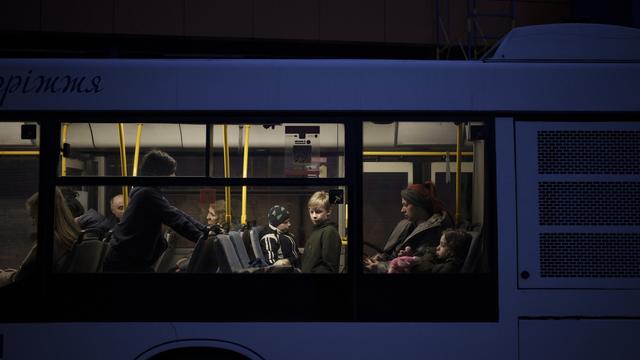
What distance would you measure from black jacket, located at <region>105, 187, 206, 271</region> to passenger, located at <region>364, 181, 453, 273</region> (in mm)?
1291

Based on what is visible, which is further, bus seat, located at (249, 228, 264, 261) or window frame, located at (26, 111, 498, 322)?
bus seat, located at (249, 228, 264, 261)

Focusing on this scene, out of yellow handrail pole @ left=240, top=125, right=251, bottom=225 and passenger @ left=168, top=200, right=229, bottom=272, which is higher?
yellow handrail pole @ left=240, top=125, right=251, bottom=225

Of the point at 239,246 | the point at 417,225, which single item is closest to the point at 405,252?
the point at 417,225

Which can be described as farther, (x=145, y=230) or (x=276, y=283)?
(x=145, y=230)

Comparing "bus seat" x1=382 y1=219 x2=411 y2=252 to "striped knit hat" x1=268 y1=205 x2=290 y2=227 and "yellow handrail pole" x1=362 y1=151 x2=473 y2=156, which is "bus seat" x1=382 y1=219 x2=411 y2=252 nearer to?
"yellow handrail pole" x1=362 y1=151 x2=473 y2=156

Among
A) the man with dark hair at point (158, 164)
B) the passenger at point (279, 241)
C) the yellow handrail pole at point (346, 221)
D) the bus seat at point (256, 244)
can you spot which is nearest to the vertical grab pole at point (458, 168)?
the yellow handrail pole at point (346, 221)

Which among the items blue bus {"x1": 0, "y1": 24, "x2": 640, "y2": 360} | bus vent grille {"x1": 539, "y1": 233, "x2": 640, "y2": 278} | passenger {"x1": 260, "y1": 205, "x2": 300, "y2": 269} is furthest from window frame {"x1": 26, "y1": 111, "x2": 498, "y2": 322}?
bus vent grille {"x1": 539, "y1": 233, "x2": 640, "y2": 278}

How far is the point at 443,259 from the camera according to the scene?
3.93 metres

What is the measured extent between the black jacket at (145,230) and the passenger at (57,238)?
0.92ft

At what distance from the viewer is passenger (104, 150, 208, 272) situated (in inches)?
153

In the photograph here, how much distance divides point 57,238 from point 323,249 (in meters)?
1.79

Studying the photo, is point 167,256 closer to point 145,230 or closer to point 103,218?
point 145,230
